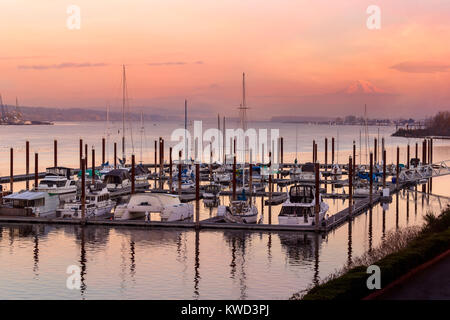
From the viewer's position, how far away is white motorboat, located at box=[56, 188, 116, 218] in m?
51.0

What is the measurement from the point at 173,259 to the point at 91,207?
14332mm

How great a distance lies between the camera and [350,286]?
20.8 meters

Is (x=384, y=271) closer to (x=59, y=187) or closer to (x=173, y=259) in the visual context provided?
(x=173, y=259)

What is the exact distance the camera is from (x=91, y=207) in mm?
52062

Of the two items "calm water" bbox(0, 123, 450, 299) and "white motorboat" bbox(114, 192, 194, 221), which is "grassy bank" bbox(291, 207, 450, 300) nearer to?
"calm water" bbox(0, 123, 450, 299)

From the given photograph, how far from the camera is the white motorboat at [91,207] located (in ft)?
167

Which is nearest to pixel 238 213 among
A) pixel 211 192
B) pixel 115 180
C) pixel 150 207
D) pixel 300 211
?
pixel 300 211

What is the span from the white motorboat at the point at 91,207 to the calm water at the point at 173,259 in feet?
6.49

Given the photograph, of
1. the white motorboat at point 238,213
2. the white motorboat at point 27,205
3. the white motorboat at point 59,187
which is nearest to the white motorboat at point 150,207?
the white motorboat at point 238,213

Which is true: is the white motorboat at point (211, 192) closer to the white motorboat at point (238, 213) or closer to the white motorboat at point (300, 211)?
the white motorboat at point (238, 213)
